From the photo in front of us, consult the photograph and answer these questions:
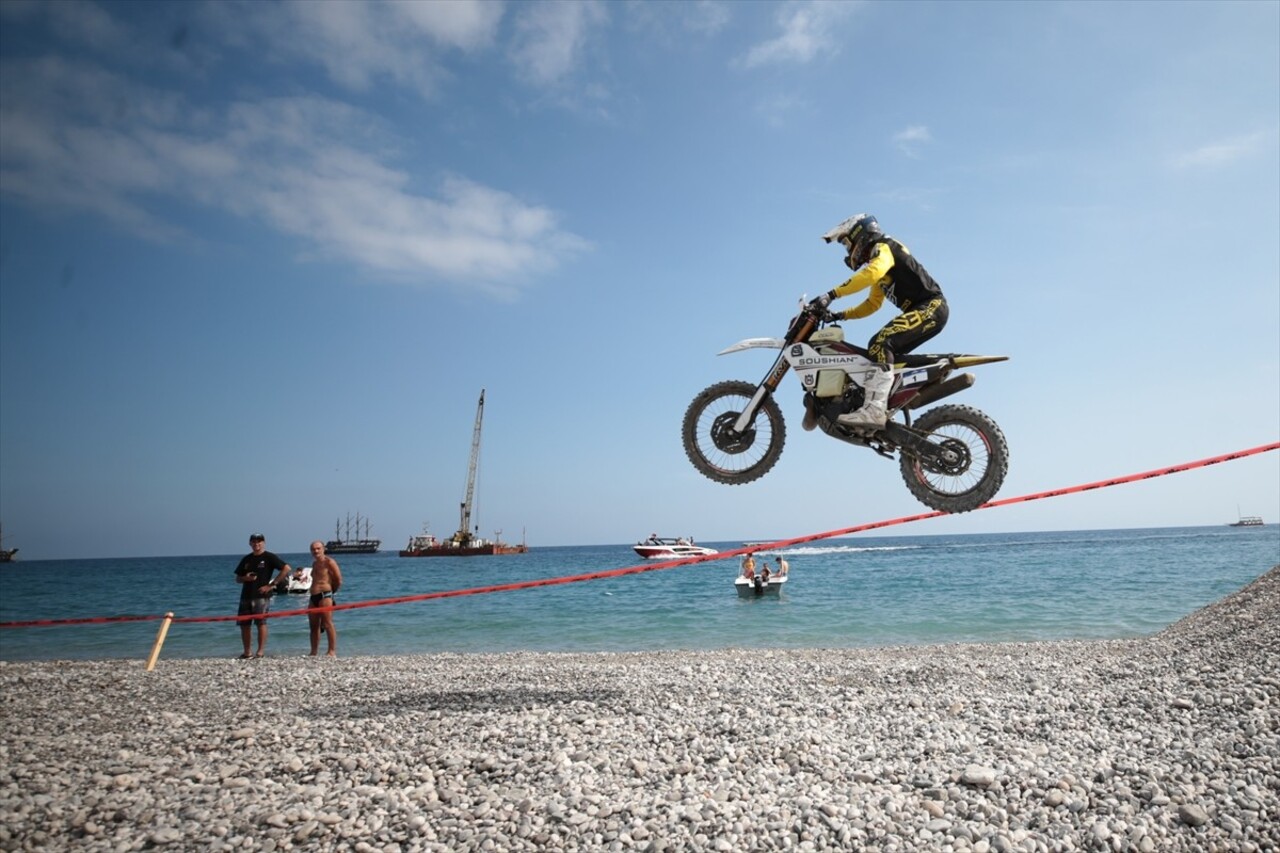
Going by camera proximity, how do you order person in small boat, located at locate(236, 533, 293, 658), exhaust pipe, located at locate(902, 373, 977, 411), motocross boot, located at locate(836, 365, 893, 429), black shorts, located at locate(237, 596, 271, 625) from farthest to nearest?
black shorts, located at locate(237, 596, 271, 625) < person in small boat, located at locate(236, 533, 293, 658) < exhaust pipe, located at locate(902, 373, 977, 411) < motocross boot, located at locate(836, 365, 893, 429)

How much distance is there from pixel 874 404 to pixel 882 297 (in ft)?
3.85

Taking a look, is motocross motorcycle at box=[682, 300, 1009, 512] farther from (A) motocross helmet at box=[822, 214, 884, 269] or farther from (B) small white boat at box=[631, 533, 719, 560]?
(B) small white boat at box=[631, 533, 719, 560]

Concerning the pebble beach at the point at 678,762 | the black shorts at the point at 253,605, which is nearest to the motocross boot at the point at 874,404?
the pebble beach at the point at 678,762

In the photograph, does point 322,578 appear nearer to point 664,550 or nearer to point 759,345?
point 759,345

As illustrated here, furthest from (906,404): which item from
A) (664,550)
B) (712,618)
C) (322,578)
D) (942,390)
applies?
(664,550)

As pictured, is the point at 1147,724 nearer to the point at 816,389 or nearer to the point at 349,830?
the point at 816,389

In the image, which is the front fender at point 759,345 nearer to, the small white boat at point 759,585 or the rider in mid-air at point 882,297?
the rider in mid-air at point 882,297

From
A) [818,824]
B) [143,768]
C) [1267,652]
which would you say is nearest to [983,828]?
[818,824]

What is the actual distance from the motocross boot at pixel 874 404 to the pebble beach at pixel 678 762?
3.60m

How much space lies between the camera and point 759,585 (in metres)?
39.2

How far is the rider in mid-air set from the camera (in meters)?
6.00

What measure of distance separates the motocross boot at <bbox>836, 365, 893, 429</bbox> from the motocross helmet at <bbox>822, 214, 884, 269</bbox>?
3.48 ft

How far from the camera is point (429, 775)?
747 centimetres

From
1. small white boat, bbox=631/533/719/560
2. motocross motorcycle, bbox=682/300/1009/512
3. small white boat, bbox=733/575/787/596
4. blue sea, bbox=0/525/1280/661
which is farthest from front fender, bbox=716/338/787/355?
small white boat, bbox=631/533/719/560
